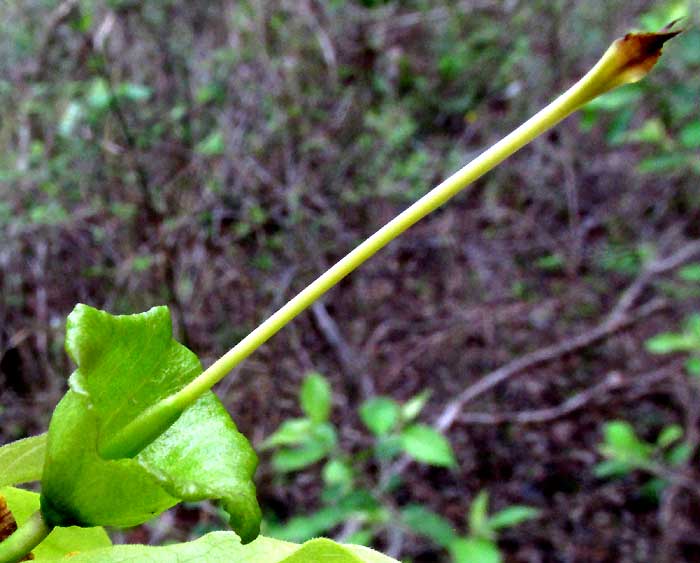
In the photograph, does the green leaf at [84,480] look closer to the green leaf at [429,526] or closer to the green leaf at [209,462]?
the green leaf at [209,462]

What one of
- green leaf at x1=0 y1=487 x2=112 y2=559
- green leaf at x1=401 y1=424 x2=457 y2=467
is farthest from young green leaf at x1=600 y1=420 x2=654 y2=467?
green leaf at x1=0 y1=487 x2=112 y2=559

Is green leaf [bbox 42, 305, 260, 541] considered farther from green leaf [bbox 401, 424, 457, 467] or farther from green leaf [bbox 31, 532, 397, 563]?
green leaf [bbox 401, 424, 457, 467]

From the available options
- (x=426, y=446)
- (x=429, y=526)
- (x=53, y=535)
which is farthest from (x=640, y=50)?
(x=429, y=526)

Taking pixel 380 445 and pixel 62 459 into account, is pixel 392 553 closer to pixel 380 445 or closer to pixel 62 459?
pixel 380 445

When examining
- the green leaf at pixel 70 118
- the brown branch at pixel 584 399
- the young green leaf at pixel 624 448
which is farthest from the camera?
the green leaf at pixel 70 118

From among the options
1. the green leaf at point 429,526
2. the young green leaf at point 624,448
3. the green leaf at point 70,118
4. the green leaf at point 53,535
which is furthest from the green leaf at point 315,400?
the green leaf at point 70,118

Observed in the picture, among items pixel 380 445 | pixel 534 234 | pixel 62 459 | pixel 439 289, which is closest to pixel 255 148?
pixel 439 289
